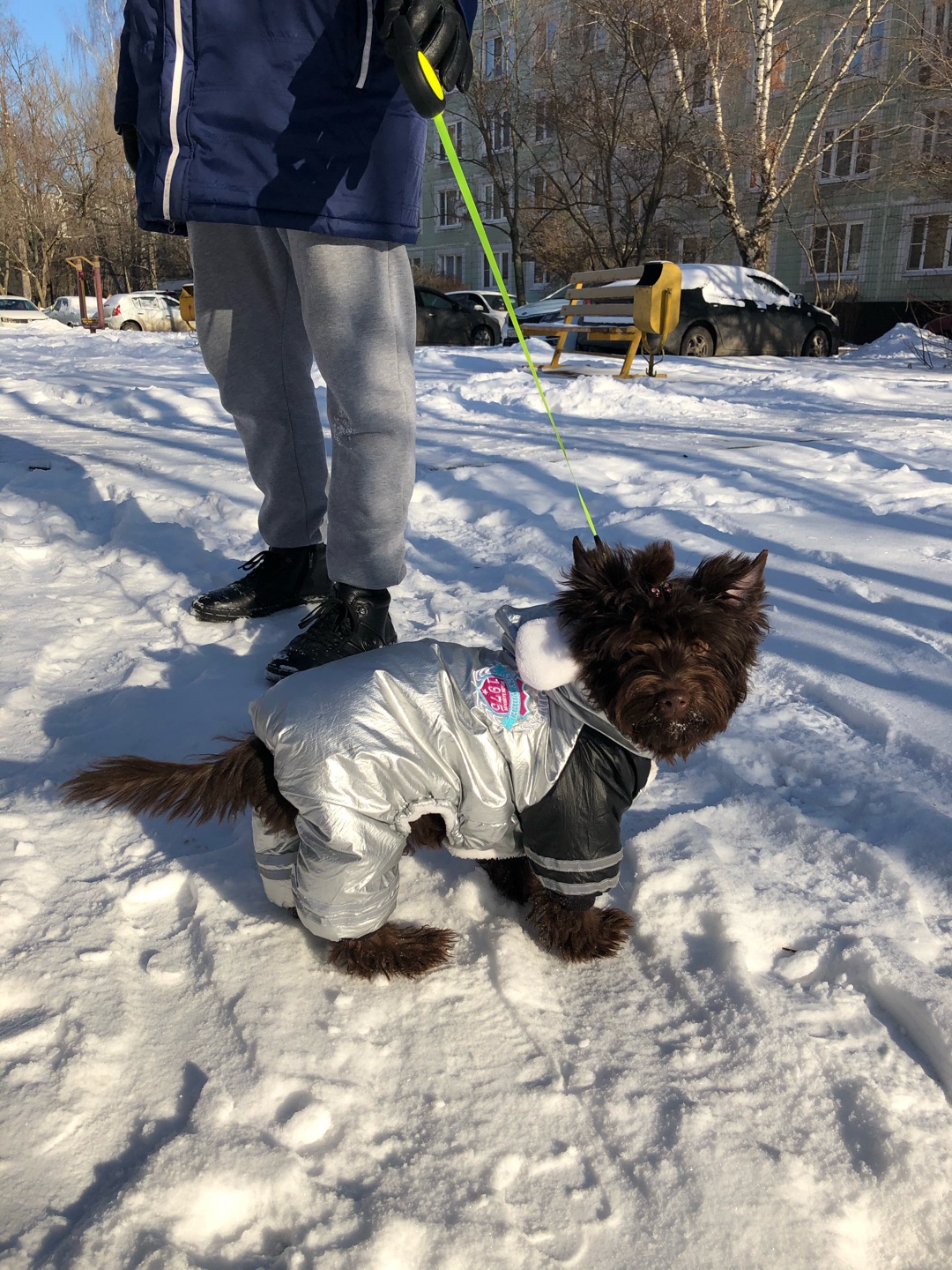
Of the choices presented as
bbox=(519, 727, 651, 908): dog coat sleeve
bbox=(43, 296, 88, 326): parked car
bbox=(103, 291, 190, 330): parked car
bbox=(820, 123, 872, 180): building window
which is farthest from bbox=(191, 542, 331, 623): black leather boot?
bbox=(43, 296, 88, 326): parked car

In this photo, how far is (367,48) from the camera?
2.33m

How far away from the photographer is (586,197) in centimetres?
2927

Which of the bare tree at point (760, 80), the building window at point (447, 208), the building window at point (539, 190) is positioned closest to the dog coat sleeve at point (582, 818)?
the bare tree at point (760, 80)

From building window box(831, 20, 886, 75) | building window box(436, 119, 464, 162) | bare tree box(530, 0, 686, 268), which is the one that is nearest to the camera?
bare tree box(530, 0, 686, 268)

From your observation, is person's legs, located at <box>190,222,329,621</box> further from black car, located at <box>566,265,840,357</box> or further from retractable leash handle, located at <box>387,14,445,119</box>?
black car, located at <box>566,265,840,357</box>

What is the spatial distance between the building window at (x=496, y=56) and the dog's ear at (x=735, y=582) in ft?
98.6

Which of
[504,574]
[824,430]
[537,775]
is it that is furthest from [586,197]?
[537,775]

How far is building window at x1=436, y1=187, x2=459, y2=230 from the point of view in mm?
37156

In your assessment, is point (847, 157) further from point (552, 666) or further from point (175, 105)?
point (552, 666)

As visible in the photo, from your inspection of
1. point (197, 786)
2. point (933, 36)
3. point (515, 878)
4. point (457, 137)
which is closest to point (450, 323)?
point (933, 36)

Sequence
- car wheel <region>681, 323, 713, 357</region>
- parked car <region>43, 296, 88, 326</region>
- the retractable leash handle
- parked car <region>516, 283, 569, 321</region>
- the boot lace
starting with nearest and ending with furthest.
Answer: the retractable leash handle < the boot lace < car wheel <region>681, 323, 713, 357</region> < parked car <region>516, 283, 569, 321</region> < parked car <region>43, 296, 88, 326</region>

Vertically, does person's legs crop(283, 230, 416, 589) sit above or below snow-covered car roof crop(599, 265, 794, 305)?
below

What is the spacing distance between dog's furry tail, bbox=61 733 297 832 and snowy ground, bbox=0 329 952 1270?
0.23 meters

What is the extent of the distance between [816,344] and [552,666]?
16751 mm
